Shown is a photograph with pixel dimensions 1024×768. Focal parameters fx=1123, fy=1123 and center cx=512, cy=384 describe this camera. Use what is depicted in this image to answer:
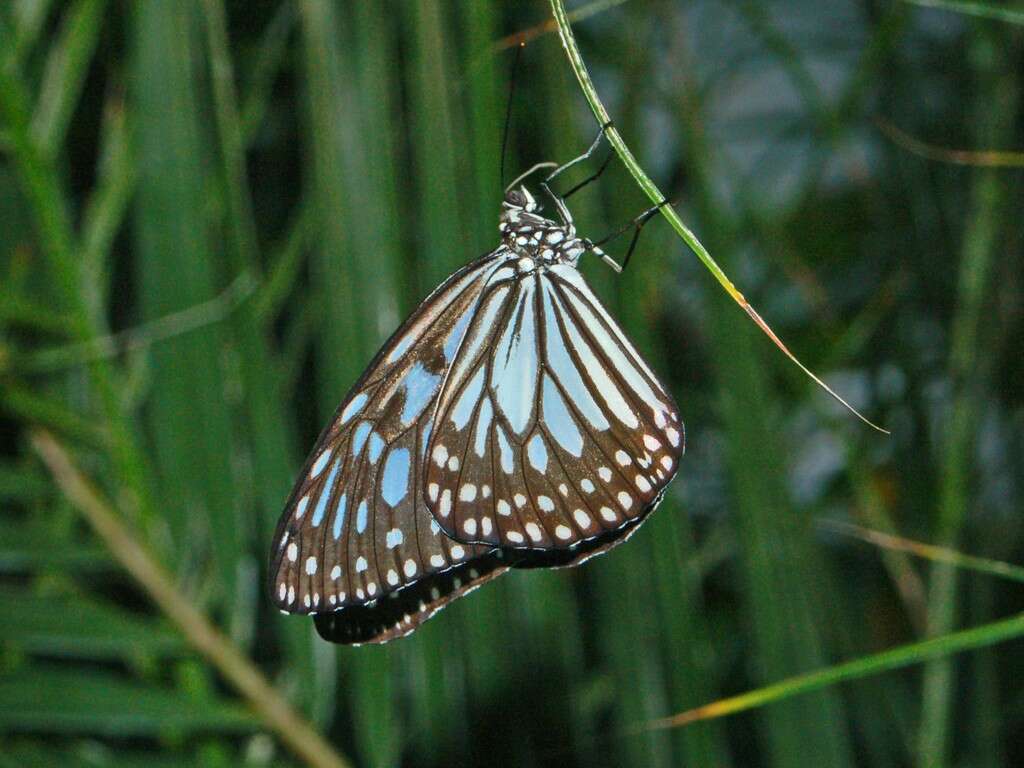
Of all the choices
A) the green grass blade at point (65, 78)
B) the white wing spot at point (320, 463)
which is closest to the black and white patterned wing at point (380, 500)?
the white wing spot at point (320, 463)

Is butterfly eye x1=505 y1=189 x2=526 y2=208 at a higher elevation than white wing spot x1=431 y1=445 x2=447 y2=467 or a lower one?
higher

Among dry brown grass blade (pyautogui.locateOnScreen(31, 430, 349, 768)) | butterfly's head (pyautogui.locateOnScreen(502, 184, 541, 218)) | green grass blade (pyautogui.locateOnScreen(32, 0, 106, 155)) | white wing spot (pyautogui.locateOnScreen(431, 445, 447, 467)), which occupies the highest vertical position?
green grass blade (pyautogui.locateOnScreen(32, 0, 106, 155))

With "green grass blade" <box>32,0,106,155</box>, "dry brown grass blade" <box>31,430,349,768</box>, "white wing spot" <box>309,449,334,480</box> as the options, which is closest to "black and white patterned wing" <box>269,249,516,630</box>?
"white wing spot" <box>309,449,334,480</box>

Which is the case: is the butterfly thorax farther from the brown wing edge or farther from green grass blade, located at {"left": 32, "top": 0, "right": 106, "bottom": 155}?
green grass blade, located at {"left": 32, "top": 0, "right": 106, "bottom": 155}

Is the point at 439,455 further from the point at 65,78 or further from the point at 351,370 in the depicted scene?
the point at 65,78

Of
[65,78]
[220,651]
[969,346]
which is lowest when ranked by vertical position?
[220,651]

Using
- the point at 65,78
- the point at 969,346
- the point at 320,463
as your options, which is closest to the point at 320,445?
the point at 320,463

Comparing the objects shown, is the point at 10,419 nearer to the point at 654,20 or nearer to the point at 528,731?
the point at 528,731
